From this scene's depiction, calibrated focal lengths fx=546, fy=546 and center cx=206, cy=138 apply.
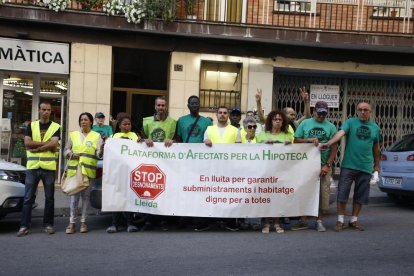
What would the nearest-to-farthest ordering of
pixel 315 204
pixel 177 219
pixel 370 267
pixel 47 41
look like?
pixel 370 267, pixel 315 204, pixel 177 219, pixel 47 41

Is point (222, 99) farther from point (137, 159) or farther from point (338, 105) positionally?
point (137, 159)

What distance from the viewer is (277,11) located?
14.6 metres

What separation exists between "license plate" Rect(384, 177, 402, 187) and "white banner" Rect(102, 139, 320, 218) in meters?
3.31

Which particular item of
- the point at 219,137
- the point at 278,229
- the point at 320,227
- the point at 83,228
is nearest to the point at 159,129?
the point at 219,137

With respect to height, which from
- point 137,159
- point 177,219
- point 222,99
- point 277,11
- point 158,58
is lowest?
point 177,219

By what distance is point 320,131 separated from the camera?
8.00m

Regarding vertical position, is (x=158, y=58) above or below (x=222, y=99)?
above

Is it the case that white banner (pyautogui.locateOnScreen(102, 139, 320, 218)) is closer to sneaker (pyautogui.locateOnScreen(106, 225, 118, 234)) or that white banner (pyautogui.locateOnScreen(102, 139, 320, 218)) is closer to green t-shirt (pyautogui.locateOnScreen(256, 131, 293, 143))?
green t-shirt (pyautogui.locateOnScreen(256, 131, 293, 143))

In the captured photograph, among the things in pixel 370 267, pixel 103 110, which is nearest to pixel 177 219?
pixel 370 267

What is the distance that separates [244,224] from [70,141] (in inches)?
113

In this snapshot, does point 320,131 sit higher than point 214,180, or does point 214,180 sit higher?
point 320,131

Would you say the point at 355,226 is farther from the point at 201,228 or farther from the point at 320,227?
the point at 201,228

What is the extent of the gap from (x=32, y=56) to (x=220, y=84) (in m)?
4.75

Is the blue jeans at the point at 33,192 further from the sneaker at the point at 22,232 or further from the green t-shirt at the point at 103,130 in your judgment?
the green t-shirt at the point at 103,130
